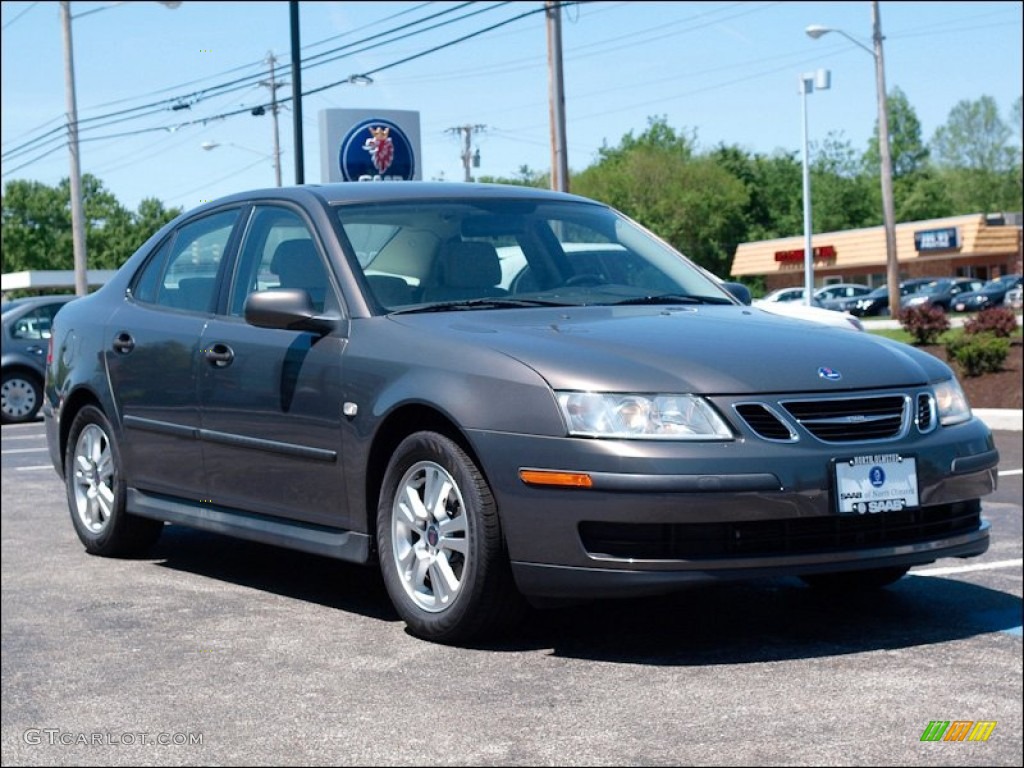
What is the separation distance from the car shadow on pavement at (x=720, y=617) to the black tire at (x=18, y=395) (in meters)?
14.6

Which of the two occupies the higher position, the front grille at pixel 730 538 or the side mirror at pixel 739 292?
the side mirror at pixel 739 292

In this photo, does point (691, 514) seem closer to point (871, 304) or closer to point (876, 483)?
point (876, 483)

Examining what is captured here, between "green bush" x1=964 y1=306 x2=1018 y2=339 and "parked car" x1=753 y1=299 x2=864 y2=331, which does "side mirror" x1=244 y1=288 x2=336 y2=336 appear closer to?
"parked car" x1=753 y1=299 x2=864 y2=331

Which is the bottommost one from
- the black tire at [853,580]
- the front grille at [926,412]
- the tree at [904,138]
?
the black tire at [853,580]

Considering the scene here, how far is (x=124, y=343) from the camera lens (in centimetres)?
615

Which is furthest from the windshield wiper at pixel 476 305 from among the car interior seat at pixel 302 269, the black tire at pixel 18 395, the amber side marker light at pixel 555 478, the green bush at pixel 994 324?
Answer: the green bush at pixel 994 324

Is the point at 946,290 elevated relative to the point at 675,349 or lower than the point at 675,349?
elevated

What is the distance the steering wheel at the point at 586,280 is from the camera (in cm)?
535

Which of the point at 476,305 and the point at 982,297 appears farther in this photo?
the point at 982,297

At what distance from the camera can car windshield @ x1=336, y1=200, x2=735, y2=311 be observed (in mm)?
5188

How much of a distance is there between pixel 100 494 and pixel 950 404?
351cm

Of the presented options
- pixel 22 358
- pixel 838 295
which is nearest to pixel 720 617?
pixel 22 358

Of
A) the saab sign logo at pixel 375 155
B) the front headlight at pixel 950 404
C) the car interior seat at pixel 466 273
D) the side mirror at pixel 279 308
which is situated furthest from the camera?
the saab sign logo at pixel 375 155

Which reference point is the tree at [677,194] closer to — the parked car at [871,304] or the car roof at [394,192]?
the parked car at [871,304]
